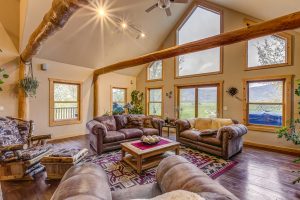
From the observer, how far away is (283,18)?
94.6 inches

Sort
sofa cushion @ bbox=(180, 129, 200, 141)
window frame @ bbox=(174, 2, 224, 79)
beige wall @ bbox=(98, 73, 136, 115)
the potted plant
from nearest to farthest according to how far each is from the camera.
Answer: sofa cushion @ bbox=(180, 129, 200, 141) → the potted plant → window frame @ bbox=(174, 2, 224, 79) → beige wall @ bbox=(98, 73, 136, 115)

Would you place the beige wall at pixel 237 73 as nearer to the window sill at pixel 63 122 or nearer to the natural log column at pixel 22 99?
the window sill at pixel 63 122

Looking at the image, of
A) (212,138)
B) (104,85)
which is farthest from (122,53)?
(212,138)

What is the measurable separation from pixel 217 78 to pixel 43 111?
605 cm

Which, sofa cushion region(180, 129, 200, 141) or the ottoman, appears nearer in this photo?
the ottoman

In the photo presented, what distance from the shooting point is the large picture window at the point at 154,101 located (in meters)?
7.52

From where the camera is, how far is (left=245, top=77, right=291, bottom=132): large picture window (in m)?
4.32

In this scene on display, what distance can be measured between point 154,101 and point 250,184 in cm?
558

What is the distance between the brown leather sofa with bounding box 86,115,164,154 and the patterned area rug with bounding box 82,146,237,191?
0.25 m

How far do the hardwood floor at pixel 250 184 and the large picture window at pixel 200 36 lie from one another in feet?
11.0

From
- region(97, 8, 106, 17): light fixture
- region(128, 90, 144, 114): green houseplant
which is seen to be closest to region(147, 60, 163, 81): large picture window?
region(128, 90, 144, 114): green houseplant

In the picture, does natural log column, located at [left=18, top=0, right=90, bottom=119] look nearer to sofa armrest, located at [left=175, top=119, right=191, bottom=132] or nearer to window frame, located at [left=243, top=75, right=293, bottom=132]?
sofa armrest, located at [left=175, top=119, right=191, bottom=132]

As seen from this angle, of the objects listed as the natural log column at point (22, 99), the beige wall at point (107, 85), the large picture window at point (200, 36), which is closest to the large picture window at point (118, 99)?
the beige wall at point (107, 85)

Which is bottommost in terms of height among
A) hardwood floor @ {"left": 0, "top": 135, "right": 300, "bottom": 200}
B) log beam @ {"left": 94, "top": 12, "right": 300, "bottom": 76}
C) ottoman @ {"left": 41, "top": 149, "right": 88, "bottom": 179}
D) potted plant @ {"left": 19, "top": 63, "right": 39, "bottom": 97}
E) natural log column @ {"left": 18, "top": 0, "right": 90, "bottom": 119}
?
hardwood floor @ {"left": 0, "top": 135, "right": 300, "bottom": 200}
